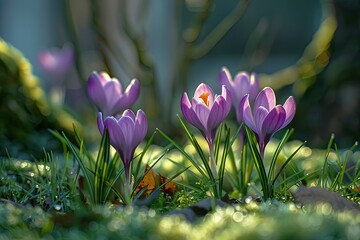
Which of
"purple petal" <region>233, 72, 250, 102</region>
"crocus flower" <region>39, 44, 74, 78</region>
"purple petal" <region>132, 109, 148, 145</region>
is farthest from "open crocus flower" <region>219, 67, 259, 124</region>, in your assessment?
"crocus flower" <region>39, 44, 74, 78</region>

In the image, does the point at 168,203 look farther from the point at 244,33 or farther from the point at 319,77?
the point at 244,33

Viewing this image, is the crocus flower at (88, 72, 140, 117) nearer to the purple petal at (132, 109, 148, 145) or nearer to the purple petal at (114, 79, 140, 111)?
the purple petal at (114, 79, 140, 111)

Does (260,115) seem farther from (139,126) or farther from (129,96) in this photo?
(129,96)

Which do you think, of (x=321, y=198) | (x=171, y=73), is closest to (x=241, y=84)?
(x=321, y=198)

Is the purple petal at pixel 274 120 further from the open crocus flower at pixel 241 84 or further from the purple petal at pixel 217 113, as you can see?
the open crocus flower at pixel 241 84

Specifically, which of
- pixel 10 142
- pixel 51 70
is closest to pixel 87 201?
pixel 10 142

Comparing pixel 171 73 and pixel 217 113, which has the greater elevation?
pixel 217 113
